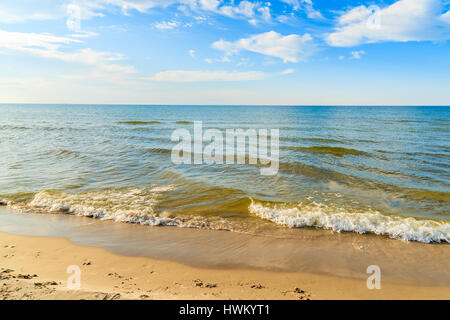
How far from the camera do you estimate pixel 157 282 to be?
186 inches

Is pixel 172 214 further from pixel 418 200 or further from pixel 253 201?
pixel 418 200

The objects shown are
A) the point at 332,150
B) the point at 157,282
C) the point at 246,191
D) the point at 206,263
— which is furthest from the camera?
the point at 332,150

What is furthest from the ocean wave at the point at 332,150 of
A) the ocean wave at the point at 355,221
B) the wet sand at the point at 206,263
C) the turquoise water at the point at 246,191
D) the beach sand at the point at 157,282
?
the beach sand at the point at 157,282

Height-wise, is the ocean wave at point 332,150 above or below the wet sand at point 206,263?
above

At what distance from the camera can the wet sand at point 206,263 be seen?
14.5ft

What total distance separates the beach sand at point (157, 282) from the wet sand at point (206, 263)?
19mm

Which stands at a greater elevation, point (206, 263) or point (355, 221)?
point (355, 221)

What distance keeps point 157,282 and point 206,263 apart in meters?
1.23

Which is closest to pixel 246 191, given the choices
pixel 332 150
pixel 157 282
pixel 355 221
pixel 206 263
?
pixel 355 221

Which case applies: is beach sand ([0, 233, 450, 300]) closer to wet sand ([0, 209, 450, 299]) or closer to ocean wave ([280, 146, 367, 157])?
wet sand ([0, 209, 450, 299])

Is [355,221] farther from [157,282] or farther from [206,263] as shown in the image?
[157,282]

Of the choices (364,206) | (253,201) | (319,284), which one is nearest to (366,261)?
(319,284)

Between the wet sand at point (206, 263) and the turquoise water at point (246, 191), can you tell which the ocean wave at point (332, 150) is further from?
the wet sand at point (206, 263)
